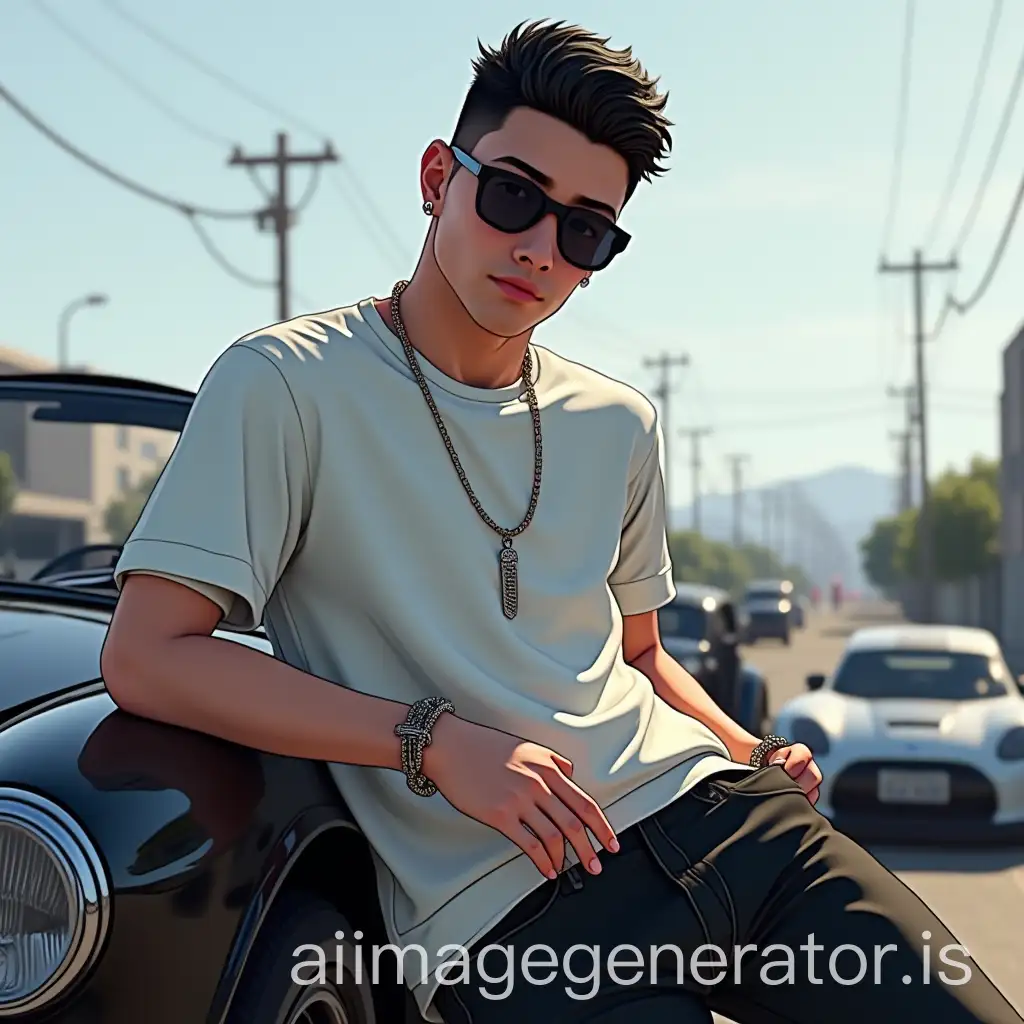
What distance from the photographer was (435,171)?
2127mm

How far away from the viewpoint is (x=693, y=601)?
476 inches

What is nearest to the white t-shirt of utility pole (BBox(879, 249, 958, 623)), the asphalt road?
the asphalt road

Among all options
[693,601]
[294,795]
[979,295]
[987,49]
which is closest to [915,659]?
[693,601]

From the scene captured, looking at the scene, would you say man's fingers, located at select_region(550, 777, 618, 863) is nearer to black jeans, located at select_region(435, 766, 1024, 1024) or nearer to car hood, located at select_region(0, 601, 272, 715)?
black jeans, located at select_region(435, 766, 1024, 1024)

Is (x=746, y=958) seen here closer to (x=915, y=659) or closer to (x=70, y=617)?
(x=70, y=617)

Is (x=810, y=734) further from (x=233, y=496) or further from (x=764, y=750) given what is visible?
(x=233, y=496)

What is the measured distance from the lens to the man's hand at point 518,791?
1.74 m

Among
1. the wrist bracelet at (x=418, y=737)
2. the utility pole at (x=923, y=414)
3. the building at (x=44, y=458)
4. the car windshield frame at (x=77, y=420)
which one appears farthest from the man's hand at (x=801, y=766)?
the utility pole at (x=923, y=414)

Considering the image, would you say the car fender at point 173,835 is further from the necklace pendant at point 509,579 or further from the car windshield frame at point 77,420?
the car windshield frame at point 77,420

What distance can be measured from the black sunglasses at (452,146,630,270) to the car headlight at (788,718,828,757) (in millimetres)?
7138

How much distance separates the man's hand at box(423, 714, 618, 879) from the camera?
68.5 inches

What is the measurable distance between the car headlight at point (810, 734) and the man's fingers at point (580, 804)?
7.29 m

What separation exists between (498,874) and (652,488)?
2.26 ft

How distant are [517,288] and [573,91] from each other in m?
0.25
